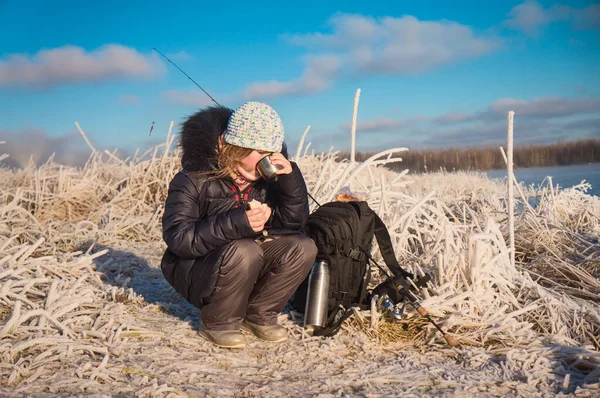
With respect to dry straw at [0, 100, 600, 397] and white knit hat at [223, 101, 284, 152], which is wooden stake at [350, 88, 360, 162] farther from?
white knit hat at [223, 101, 284, 152]

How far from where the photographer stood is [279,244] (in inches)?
134

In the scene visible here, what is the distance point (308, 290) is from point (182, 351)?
0.86 metres

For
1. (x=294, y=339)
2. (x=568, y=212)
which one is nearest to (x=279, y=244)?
(x=294, y=339)

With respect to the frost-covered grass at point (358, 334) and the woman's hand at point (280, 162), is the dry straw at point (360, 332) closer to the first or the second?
the frost-covered grass at point (358, 334)

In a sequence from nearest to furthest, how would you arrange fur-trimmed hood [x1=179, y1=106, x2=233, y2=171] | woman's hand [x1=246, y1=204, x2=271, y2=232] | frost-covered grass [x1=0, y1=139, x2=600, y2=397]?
frost-covered grass [x1=0, y1=139, x2=600, y2=397] < woman's hand [x1=246, y1=204, x2=271, y2=232] < fur-trimmed hood [x1=179, y1=106, x2=233, y2=171]

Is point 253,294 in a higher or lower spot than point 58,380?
higher

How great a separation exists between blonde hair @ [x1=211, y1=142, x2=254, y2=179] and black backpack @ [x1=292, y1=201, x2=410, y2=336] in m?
0.67

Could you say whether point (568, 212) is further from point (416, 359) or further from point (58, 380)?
point (58, 380)

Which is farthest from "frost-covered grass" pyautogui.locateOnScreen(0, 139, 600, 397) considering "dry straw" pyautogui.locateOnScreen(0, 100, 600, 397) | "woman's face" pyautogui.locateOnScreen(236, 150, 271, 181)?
"woman's face" pyautogui.locateOnScreen(236, 150, 271, 181)

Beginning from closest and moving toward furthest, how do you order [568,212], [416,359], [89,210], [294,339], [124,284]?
[416,359] → [294,339] → [124,284] → [568,212] → [89,210]

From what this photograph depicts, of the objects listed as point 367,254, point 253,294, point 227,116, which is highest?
point 227,116

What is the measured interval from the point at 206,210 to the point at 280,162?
568 millimetres

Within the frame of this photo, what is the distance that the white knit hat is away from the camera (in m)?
3.27

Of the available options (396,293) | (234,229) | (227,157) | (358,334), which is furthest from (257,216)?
(396,293)
